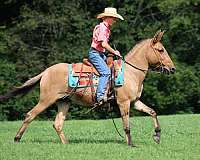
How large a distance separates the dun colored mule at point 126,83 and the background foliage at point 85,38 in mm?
18001

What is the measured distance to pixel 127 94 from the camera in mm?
12328

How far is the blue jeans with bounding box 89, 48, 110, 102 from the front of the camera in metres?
12.4

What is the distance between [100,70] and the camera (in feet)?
40.7

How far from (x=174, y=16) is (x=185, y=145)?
21.0 m

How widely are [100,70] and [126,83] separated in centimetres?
59

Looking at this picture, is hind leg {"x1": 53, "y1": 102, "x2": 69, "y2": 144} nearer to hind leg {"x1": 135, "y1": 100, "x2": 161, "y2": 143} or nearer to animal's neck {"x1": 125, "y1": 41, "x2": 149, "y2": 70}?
hind leg {"x1": 135, "y1": 100, "x2": 161, "y2": 143}

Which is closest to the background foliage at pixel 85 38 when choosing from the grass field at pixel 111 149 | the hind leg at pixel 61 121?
the grass field at pixel 111 149

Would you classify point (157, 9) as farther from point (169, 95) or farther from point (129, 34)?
point (169, 95)

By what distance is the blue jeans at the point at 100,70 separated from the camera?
40.6 ft

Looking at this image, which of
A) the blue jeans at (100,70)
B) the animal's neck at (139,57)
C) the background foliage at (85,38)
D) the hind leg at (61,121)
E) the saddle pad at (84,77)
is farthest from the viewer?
the background foliage at (85,38)

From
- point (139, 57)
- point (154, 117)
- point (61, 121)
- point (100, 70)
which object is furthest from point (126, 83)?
point (61, 121)

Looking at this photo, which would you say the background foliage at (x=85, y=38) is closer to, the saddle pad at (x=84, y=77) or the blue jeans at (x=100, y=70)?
the saddle pad at (x=84, y=77)

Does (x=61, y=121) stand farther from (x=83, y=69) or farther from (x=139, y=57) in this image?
(x=139, y=57)

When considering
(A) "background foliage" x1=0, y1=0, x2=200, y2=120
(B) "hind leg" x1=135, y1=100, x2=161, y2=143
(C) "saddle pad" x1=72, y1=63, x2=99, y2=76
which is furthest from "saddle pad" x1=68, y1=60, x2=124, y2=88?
(A) "background foliage" x1=0, y1=0, x2=200, y2=120
